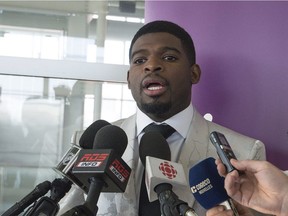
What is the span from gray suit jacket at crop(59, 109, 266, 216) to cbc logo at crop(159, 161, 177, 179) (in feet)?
1.20

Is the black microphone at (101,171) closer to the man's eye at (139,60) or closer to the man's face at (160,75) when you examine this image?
the man's face at (160,75)

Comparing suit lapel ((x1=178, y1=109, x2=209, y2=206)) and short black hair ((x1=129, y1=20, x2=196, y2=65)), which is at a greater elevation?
short black hair ((x1=129, y1=20, x2=196, y2=65))

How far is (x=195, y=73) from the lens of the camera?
165cm

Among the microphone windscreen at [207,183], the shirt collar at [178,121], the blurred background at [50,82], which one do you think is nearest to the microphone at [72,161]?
the microphone windscreen at [207,183]

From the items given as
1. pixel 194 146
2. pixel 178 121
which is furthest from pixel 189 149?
pixel 178 121

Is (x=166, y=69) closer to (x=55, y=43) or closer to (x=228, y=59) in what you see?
(x=228, y=59)

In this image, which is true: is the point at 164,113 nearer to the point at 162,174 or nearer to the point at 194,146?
the point at 194,146

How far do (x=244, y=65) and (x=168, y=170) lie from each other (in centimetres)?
91

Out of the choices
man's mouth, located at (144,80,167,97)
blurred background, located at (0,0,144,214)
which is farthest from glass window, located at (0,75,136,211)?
man's mouth, located at (144,80,167,97)

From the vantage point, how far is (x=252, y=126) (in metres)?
1.68

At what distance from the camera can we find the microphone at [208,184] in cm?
104

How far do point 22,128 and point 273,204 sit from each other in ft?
5.03

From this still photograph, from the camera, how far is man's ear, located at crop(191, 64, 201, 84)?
5.37 ft

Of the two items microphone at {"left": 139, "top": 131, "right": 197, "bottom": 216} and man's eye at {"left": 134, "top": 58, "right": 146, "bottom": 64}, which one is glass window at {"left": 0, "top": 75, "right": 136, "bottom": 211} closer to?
man's eye at {"left": 134, "top": 58, "right": 146, "bottom": 64}
